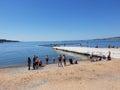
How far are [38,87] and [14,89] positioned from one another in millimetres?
1829

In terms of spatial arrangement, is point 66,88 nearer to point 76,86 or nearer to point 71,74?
point 76,86

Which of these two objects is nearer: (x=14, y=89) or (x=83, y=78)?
(x=14, y=89)

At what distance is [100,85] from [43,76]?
585cm

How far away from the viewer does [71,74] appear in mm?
17219

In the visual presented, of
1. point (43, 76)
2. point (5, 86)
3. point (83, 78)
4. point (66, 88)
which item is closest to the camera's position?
point (66, 88)

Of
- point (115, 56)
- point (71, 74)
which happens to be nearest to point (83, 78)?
point (71, 74)

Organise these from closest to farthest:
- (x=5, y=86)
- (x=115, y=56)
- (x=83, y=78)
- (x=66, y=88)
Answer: (x=66, y=88) → (x=5, y=86) → (x=83, y=78) → (x=115, y=56)

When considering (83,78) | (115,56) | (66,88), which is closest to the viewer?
(66,88)

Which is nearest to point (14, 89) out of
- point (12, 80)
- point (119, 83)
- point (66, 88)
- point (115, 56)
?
point (12, 80)

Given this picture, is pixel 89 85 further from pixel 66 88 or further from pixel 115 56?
pixel 115 56

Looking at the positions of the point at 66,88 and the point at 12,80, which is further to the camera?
the point at 12,80

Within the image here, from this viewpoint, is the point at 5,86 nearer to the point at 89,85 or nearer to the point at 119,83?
the point at 89,85

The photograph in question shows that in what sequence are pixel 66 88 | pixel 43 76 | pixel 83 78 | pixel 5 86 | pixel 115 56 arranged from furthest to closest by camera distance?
pixel 115 56, pixel 43 76, pixel 83 78, pixel 5 86, pixel 66 88

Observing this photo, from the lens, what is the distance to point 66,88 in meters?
12.9
